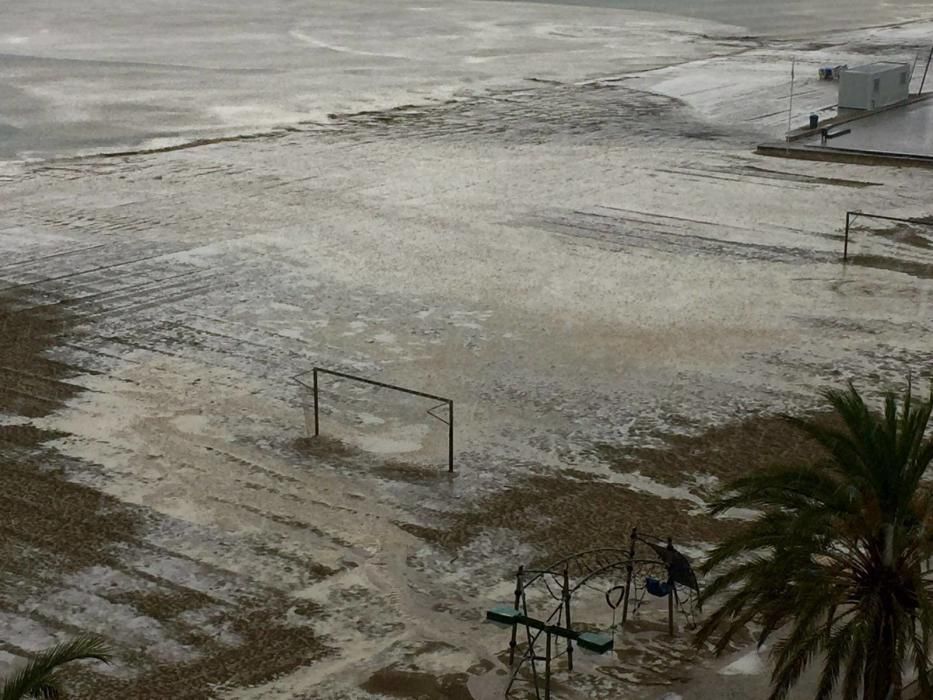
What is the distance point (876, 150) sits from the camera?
141 ft

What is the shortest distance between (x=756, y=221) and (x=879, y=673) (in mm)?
23847

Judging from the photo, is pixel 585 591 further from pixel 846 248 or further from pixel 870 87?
pixel 870 87

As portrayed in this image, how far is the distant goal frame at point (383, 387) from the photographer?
21805 millimetres

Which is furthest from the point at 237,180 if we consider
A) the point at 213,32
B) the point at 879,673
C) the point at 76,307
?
the point at 213,32

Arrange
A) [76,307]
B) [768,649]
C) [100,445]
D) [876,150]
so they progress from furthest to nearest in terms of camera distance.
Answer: [876,150] → [76,307] → [100,445] → [768,649]

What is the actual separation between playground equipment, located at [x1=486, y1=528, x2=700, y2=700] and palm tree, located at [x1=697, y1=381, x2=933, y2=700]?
6.68ft

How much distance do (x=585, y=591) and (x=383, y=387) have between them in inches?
297

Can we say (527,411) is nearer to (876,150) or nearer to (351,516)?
(351,516)

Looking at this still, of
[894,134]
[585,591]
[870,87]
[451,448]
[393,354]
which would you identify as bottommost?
[585,591]

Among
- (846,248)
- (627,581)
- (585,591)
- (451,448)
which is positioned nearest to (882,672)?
(627,581)

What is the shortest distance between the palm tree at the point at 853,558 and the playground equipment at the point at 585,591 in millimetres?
2037

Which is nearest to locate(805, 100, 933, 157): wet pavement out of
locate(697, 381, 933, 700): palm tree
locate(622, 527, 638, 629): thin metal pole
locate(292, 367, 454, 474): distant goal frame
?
locate(292, 367, 454, 474): distant goal frame

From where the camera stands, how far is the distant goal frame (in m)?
21.8

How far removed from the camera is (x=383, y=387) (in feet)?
80.4
